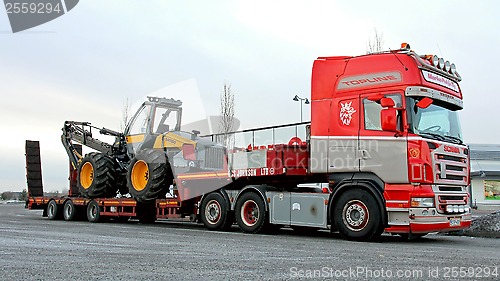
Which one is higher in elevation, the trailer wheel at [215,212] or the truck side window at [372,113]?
the truck side window at [372,113]

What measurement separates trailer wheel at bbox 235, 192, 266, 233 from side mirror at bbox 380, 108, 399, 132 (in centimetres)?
381

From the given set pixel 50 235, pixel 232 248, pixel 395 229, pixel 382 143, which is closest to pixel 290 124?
pixel 382 143

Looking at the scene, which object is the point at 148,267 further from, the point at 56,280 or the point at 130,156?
the point at 130,156

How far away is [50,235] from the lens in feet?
41.3

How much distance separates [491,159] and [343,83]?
47171mm

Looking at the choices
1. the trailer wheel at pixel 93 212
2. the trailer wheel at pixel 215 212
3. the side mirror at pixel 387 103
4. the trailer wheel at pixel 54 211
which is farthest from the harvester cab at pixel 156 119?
the side mirror at pixel 387 103

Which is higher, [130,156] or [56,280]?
[130,156]

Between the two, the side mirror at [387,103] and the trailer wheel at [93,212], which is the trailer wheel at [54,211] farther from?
the side mirror at [387,103]

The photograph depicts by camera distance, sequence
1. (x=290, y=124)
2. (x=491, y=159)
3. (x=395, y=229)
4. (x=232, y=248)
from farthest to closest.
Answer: (x=491, y=159)
(x=290, y=124)
(x=395, y=229)
(x=232, y=248)

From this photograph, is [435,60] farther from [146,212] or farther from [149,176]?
[146,212]

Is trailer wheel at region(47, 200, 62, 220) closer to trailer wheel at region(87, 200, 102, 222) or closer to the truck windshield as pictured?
trailer wheel at region(87, 200, 102, 222)

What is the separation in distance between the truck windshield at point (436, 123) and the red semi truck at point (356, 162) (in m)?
0.03

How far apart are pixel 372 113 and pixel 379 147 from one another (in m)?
0.75

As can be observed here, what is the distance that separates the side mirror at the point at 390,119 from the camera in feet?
36.5
